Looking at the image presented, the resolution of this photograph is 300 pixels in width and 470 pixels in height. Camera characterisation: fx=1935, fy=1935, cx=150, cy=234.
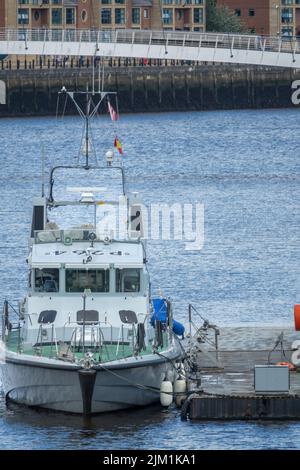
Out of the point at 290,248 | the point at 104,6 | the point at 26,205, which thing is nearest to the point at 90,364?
the point at 290,248

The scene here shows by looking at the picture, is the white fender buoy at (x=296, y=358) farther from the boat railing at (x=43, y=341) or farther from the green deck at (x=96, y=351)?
the boat railing at (x=43, y=341)

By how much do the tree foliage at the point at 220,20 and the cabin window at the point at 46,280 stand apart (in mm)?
115236

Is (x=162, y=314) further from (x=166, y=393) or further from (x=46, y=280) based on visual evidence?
(x=166, y=393)

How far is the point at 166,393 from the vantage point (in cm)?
3070

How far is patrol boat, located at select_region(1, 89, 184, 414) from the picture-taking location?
30.3 m

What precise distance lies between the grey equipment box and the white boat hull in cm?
166

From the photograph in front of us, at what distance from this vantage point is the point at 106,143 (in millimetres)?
96500

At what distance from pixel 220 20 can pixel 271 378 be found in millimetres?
122267

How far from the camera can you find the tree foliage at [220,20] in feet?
485

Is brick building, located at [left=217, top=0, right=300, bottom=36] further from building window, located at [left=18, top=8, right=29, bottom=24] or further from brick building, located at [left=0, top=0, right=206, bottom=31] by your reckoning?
building window, located at [left=18, top=8, right=29, bottom=24]

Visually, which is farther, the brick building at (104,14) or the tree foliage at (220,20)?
the tree foliage at (220,20)

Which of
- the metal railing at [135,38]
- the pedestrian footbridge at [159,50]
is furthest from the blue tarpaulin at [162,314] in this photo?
the metal railing at [135,38]

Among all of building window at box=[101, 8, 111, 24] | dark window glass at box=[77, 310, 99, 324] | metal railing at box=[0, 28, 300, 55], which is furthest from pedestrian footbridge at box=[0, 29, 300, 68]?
dark window glass at box=[77, 310, 99, 324]

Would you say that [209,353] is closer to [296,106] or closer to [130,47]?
[130,47]
